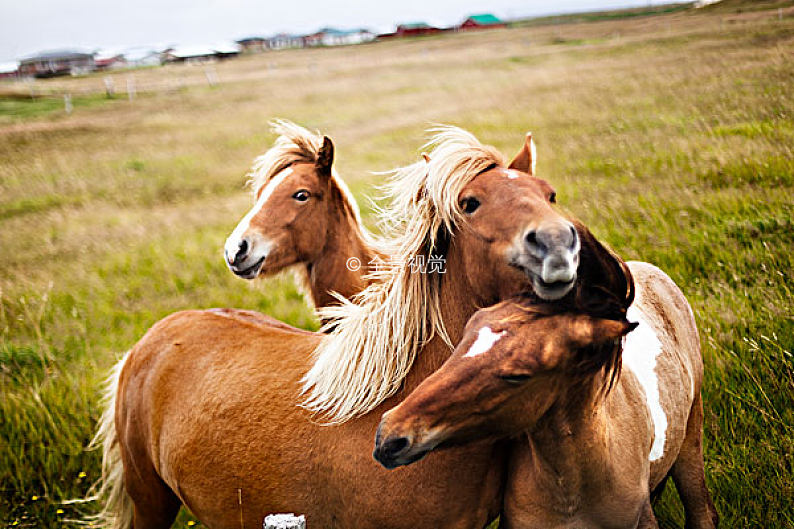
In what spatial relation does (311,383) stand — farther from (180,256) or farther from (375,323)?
(180,256)

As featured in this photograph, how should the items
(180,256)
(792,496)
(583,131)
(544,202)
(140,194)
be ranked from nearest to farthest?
(544,202)
(792,496)
(180,256)
(583,131)
(140,194)

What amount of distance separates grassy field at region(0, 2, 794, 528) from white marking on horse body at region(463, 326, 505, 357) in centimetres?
224

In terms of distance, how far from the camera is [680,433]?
2623 millimetres

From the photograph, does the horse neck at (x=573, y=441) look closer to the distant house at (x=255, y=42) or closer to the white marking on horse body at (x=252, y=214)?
the white marking on horse body at (x=252, y=214)

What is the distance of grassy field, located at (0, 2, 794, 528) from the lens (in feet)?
12.6

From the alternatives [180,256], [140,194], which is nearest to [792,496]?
[180,256]

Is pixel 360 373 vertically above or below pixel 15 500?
above

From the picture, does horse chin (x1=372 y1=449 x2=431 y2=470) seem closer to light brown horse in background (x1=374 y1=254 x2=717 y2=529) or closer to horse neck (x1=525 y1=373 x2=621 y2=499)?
light brown horse in background (x1=374 y1=254 x2=717 y2=529)

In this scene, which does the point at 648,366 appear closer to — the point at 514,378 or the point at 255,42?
the point at 514,378

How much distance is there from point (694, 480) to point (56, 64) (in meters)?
18.0

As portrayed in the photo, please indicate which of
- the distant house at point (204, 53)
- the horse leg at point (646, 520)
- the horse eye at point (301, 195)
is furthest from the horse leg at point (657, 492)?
the distant house at point (204, 53)

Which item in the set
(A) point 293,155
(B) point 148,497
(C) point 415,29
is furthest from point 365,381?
(C) point 415,29

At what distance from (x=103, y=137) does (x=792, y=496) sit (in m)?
14.4

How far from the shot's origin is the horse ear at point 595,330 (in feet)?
5.58
